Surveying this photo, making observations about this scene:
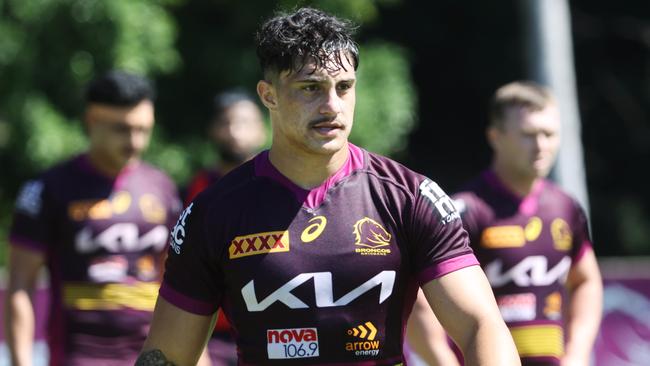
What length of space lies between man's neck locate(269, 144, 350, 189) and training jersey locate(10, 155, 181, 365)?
2.76 m

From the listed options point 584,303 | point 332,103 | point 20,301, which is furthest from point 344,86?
point 20,301

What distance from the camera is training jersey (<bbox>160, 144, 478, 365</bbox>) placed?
469cm

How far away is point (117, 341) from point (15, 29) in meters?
6.44

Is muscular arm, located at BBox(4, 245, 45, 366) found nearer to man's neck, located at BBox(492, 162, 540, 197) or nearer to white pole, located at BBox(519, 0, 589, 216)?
man's neck, located at BBox(492, 162, 540, 197)

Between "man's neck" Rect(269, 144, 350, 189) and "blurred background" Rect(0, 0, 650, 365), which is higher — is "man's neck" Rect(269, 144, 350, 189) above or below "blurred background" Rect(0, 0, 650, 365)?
below

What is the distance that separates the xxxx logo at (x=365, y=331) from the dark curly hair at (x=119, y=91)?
3.13 m

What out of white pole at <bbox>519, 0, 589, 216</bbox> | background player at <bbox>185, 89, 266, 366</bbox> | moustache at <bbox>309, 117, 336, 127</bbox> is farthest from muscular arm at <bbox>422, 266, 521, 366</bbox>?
white pole at <bbox>519, 0, 589, 216</bbox>

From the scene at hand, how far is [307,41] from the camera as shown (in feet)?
15.3

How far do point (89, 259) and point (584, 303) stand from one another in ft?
9.03

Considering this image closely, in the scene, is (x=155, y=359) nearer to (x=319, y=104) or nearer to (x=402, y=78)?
(x=319, y=104)

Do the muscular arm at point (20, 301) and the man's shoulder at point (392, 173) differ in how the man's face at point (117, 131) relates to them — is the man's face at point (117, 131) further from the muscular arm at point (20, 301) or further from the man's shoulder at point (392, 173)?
the man's shoulder at point (392, 173)

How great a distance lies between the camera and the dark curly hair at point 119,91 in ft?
24.5

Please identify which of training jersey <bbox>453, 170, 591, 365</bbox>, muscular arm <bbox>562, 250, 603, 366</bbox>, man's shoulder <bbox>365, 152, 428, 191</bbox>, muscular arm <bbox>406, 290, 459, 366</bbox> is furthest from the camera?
muscular arm <bbox>562, 250, 603, 366</bbox>

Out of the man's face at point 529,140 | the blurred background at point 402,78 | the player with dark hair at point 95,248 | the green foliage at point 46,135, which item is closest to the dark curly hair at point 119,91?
the player with dark hair at point 95,248
